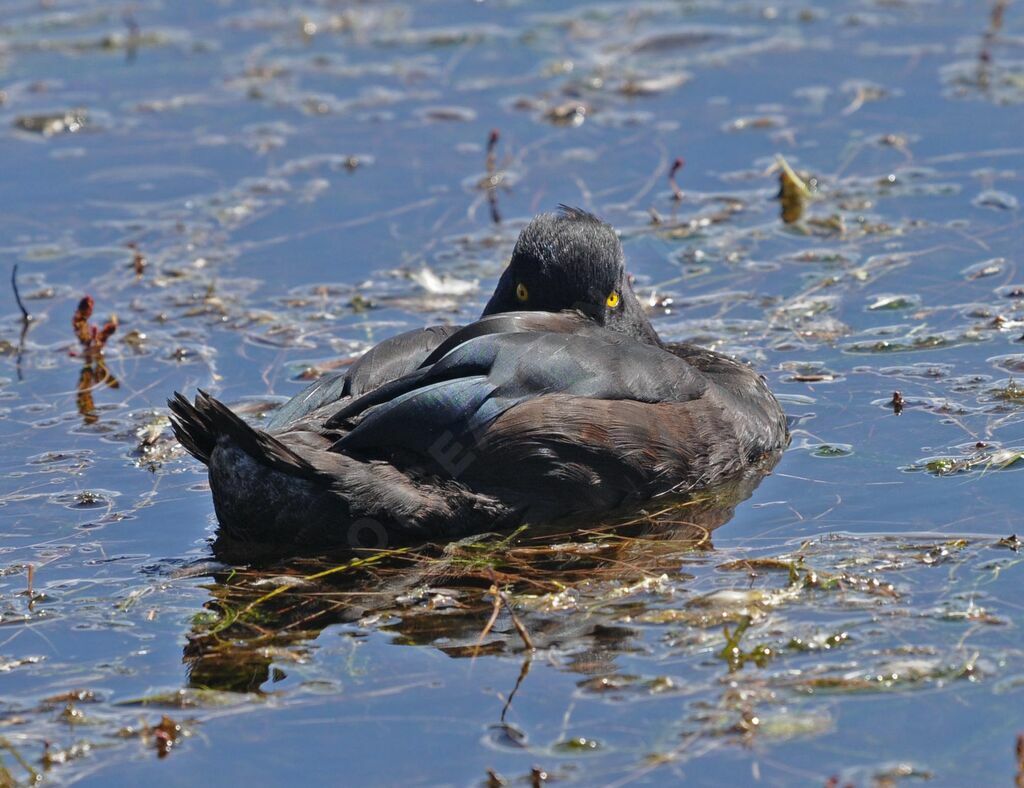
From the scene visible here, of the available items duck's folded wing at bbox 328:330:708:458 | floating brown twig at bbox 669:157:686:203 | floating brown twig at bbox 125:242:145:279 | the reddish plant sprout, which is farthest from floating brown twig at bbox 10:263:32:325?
floating brown twig at bbox 669:157:686:203

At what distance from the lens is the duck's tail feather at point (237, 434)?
595 cm

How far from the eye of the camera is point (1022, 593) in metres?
5.43

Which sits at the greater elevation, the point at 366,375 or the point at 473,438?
the point at 366,375

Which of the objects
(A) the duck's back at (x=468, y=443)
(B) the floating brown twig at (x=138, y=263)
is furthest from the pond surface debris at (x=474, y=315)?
(A) the duck's back at (x=468, y=443)

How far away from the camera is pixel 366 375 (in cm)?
668

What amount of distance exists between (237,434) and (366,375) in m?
0.82

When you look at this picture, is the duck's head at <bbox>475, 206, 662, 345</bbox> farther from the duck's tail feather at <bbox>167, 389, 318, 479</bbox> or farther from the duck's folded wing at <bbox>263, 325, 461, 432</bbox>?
the duck's tail feather at <bbox>167, 389, 318, 479</bbox>

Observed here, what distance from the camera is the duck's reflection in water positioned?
17.6 feet

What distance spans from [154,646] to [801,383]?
329cm

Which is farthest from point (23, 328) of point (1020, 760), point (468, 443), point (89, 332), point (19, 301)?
point (1020, 760)

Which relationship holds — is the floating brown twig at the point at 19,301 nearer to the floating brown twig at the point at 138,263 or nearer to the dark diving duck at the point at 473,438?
the floating brown twig at the point at 138,263

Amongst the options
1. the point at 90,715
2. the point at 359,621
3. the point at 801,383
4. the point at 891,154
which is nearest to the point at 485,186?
the point at 891,154

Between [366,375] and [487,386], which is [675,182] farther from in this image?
[487,386]

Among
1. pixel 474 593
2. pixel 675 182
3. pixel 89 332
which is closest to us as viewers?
pixel 474 593
